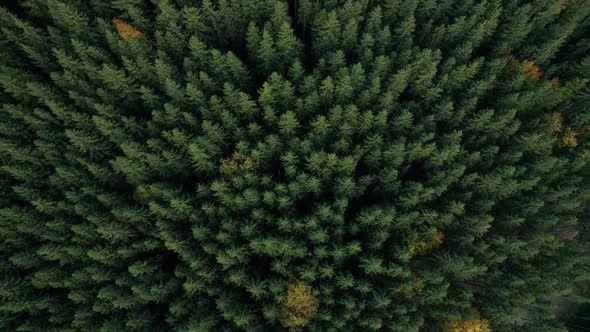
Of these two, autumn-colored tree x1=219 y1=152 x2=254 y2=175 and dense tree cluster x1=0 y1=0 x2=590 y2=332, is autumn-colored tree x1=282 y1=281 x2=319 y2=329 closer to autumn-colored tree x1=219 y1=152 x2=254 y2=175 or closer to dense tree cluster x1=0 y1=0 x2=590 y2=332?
dense tree cluster x1=0 y1=0 x2=590 y2=332

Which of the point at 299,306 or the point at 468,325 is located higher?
the point at 299,306

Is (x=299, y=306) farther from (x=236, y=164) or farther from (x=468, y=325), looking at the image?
(x=468, y=325)

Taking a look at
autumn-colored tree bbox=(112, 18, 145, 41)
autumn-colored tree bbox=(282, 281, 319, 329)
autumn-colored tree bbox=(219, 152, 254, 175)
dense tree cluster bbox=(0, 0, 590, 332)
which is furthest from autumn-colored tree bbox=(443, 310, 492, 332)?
autumn-colored tree bbox=(112, 18, 145, 41)

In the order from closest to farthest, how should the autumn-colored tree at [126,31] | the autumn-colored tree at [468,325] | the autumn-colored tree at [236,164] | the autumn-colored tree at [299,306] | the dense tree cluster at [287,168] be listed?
the autumn-colored tree at [299,306] < the dense tree cluster at [287,168] < the autumn-colored tree at [468,325] < the autumn-colored tree at [236,164] < the autumn-colored tree at [126,31]

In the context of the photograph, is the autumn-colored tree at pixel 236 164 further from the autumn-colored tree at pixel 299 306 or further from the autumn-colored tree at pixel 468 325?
the autumn-colored tree at pixel 468 325

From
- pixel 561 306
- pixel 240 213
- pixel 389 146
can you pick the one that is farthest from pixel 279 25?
pixel 561 306

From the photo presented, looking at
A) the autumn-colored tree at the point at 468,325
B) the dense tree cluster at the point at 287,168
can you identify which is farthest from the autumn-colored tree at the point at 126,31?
the autumn-colored tree at the point at 468,325

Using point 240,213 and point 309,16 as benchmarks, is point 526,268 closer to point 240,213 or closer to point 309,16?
point 240,213

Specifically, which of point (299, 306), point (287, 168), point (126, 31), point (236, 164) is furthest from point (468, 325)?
point (126, 31)
